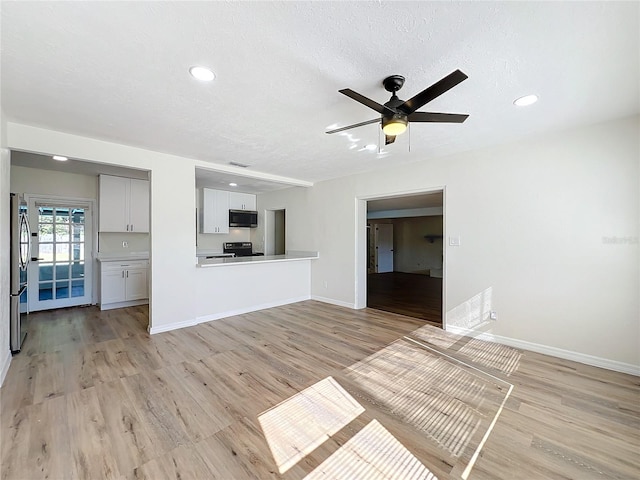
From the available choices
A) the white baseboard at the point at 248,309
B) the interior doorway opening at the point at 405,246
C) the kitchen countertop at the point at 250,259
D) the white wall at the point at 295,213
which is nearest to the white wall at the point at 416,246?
the interior doorway opening at the point at 405,246

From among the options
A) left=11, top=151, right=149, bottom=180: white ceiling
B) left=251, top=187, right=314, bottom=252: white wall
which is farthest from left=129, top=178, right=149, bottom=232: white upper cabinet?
left=251, top=187, right=314, bottom=252: white wall

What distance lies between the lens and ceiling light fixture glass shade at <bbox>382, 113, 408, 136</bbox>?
1.96m

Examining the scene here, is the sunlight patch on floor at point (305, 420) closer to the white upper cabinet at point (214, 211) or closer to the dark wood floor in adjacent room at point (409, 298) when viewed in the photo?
the dark wood floor in adjacent room at point (409, 298)

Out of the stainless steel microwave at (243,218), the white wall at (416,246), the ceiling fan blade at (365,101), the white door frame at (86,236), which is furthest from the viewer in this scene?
the white wall at (416,246)

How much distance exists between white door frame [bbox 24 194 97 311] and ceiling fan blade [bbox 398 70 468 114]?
233 inches

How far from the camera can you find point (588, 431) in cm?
186

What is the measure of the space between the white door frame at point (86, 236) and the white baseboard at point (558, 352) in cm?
649

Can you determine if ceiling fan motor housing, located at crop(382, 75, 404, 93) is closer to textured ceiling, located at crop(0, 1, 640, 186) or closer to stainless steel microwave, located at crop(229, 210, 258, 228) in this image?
textured ceiling, located at crop(0, 1, 640, 186)

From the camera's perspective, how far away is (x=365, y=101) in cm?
176

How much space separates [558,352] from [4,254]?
5.82 meters

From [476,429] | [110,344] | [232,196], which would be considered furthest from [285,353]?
[232,196]

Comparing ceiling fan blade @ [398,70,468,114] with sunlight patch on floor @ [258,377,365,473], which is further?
sunlight patch on floor @ [258,377,365,473]

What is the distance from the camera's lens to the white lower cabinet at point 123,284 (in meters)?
4.89

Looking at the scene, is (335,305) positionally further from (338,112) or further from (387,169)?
(338,112)
